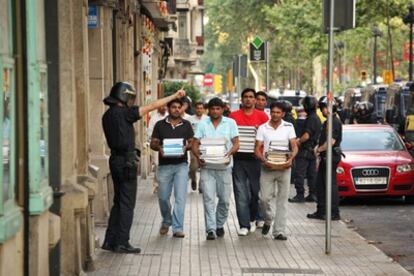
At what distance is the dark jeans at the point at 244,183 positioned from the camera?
15.3 m

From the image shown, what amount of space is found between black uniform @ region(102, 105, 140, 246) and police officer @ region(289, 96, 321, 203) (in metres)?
6.78

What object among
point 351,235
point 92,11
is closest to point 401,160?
point 351,235

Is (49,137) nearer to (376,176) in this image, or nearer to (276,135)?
(276,135)

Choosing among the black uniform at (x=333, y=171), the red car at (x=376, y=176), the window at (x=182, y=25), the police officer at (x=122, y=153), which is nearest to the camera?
the police officer at (x=122, y=153)

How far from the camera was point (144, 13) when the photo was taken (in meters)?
30.0

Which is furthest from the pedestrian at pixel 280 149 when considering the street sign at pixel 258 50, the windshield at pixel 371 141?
the street sign at pixel 258 50

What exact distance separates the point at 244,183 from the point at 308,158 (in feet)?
18.3

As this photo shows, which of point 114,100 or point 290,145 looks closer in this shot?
point 114,100

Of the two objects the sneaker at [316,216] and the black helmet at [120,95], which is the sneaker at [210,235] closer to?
the black helmet at [120,95]

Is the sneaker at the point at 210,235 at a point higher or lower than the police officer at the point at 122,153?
lower

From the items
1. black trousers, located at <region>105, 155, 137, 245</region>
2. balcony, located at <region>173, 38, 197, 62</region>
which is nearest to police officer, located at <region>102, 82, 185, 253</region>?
black trousers, located at <region>105, 155, 137, 245</region>

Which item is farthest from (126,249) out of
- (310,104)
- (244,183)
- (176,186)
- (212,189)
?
(310,104)

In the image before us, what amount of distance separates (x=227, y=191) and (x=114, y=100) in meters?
2.52

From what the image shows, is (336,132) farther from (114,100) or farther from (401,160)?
(114,100)
